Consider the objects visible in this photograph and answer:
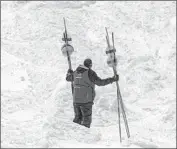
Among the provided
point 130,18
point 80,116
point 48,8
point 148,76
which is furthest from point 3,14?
point 80,116

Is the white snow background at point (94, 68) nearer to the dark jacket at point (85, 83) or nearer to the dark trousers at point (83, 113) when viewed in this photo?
the dark trousers at point (83, 113)

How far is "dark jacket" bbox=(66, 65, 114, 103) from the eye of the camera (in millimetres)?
11570

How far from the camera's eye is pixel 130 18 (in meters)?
41.7

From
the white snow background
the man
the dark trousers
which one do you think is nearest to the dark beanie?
the man

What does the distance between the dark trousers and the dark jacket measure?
188mm

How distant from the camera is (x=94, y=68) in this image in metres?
37.5

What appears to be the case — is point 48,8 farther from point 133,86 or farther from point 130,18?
point 133,86

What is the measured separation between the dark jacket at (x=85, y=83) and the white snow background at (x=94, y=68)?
20016 millimetres

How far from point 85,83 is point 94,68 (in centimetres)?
2597

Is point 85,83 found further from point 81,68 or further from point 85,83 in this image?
point 81,68

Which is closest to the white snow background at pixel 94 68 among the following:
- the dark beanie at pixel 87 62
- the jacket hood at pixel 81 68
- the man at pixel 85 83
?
the man at pixel 85 83

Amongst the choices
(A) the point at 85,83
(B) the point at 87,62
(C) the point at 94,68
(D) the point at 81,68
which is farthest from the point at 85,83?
(C) the point at 94,68

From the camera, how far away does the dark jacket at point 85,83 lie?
11570 mm

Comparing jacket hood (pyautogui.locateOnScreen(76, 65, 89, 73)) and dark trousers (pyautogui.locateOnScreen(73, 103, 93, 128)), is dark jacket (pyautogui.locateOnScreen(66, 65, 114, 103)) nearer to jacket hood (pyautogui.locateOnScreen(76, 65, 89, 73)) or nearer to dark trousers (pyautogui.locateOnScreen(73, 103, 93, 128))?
jacket hood (pyautogui.locateOnScreen(76, 65, 89, 73))
